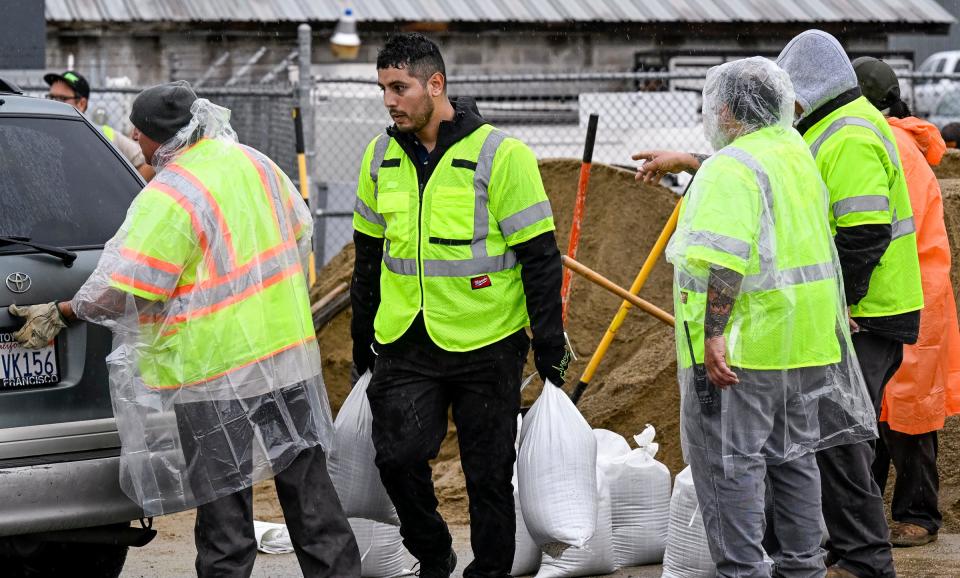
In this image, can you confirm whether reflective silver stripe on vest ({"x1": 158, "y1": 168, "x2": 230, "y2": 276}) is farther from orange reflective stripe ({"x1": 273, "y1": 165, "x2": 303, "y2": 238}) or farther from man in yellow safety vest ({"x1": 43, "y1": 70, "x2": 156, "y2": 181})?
man in yellow safety vest ({"x1": 43, "y1": 70, "x2": 156, "y2": 181})

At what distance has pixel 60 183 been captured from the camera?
4.99 metres

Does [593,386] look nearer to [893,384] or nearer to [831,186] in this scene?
[893,384]

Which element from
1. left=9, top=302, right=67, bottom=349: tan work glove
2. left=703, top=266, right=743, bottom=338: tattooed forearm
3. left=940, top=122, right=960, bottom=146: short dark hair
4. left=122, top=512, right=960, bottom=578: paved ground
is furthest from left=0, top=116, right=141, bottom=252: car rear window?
left=940, top=122, right=960, bottom=146: short dark hair

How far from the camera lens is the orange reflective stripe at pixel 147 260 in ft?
14.1

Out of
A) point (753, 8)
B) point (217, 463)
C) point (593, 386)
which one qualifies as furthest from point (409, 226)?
point (753, 8)

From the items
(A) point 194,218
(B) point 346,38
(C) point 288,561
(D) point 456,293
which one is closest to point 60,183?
(A) point 194,218

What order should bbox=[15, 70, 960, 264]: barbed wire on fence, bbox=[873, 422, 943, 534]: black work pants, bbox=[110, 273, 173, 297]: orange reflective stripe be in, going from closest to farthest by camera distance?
bbox=[110, 273, 173, 297]: orange reflective stripe → bbox=[873, 422, 943, 534]: black work pants → bbox=[15, 70, 960, 264]: barbed wire on fence

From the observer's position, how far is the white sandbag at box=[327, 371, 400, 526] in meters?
5.12

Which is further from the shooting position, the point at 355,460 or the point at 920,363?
the point at 920,363

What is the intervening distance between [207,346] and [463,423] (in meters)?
1.03

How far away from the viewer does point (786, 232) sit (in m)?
4.45

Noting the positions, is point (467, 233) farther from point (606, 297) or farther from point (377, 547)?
point (606, 297)

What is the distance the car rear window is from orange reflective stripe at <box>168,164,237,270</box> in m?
0.66

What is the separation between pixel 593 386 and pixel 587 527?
266 centimetres
